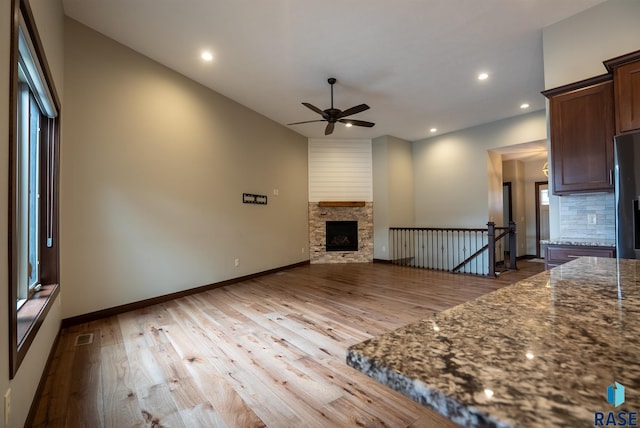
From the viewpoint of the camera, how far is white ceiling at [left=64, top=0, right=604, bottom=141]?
2.87 metres

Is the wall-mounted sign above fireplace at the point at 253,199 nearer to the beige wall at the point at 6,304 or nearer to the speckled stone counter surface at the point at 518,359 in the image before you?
the beige wall at the point at 6,304

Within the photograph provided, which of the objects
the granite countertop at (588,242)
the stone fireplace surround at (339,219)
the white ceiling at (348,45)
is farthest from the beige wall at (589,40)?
the stone fireplace surround at (339,219)

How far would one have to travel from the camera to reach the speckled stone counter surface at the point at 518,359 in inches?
14.0

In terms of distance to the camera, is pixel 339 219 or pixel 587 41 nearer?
pixel 587 41

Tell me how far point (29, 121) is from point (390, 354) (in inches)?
123

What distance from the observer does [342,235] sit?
22.9ft

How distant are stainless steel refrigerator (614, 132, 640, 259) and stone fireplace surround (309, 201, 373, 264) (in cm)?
473

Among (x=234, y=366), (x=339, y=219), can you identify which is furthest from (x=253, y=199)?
(x=234, y=366)

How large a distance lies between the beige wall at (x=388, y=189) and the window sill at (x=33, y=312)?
5.85 meters

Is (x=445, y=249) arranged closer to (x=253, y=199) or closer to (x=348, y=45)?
(x=253, y=199)

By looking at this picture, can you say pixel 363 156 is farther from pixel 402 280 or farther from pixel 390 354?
pixel 390 354

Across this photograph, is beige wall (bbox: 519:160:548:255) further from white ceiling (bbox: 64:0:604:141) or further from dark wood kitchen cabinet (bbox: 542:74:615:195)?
dark wood kitchen cabinet (bbox: 542:74:615:195)

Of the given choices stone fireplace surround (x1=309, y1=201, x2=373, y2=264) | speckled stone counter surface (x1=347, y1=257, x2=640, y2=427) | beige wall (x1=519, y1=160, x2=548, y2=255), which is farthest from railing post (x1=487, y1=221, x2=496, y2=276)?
speckled stone counter surface (x1=347, y1=257, x2=640, y2=427)

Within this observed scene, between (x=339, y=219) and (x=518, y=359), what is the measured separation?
21.2 feet
